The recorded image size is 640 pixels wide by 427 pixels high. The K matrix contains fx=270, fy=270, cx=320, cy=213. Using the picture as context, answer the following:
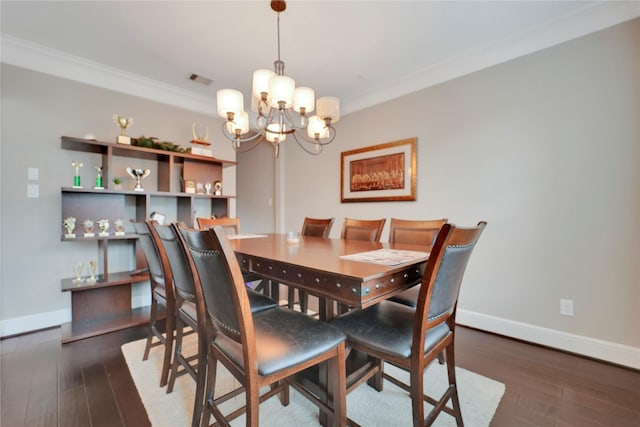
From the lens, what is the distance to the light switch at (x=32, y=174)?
2.45 metres

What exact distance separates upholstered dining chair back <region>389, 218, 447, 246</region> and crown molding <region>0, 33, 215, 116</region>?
2901 millimetres

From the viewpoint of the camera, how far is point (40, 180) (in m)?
2.50

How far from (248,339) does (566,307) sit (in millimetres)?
2480

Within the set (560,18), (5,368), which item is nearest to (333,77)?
(560,18)

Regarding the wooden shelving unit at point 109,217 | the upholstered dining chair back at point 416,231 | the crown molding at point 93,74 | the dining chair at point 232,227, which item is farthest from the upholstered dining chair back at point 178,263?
the crown molding at point 93,74

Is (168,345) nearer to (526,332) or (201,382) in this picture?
(201,382)

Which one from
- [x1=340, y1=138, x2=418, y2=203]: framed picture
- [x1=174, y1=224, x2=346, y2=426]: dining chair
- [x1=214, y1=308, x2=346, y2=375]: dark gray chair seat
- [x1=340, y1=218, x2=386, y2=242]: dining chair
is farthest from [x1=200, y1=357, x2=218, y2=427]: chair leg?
[x1=340, y1=138, x2=418, y2=203]: framed picture

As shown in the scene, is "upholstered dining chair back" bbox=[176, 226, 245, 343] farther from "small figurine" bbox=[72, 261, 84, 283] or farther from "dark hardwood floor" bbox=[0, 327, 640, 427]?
"small figurine" bbox=[72, 261, 84, 283]

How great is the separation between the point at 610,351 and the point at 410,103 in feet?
8.73

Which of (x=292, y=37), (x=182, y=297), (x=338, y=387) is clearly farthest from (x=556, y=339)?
(x=292, y=37)

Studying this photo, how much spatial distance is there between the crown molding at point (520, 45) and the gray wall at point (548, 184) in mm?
67

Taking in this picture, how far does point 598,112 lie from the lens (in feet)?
6.50

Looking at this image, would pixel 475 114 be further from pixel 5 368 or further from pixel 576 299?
pixel 5 368

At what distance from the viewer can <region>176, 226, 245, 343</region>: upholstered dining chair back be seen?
0.89m
